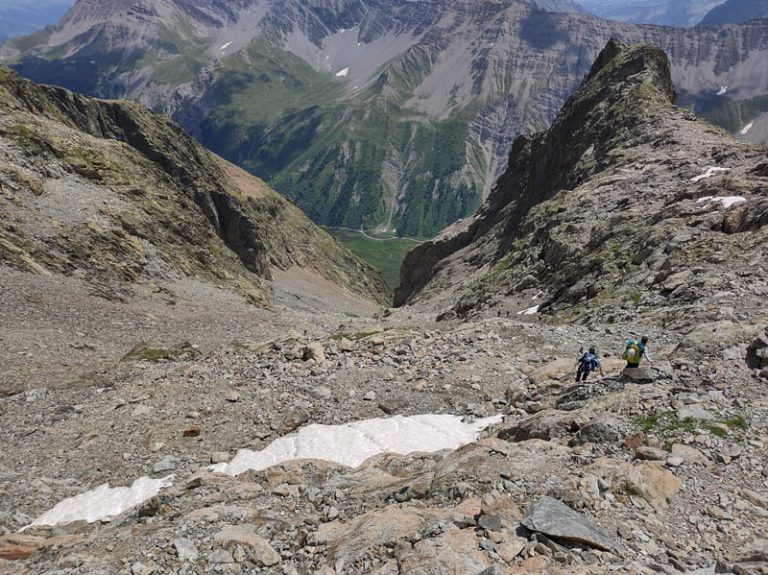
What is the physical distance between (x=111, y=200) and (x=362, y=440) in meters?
61.3

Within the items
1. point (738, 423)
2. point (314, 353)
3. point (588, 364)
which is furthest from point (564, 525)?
point (314, 353)

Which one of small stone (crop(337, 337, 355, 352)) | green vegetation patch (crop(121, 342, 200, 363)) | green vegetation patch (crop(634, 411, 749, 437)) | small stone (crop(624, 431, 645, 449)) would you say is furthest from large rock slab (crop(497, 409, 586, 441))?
green vegetation patch (crop(121, 342, 200, 363))

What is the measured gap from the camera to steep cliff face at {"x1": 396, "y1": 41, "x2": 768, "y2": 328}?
98.5ft

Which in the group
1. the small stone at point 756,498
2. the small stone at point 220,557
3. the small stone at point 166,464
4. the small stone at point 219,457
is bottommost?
the small stone at point 166,464

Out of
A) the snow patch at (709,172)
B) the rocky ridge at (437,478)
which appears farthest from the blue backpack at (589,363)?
the snow patch at (709,172)

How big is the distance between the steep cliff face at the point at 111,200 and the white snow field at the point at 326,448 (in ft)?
124

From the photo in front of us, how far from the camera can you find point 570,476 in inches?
503

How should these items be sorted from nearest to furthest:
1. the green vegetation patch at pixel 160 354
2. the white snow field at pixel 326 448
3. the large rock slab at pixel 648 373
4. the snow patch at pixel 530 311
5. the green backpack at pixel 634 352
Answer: the large rock slab at pixel 648 373, the green backpack at pixel 634 352, the white snow field at pixel 326 448, the green vegetation patch at pixel 160 354, the snow patch at pixel 530 311

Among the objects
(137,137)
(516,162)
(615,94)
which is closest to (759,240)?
(615,94)

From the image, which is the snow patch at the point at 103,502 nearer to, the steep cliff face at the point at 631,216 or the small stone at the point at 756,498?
the small stone at the point at 756,498

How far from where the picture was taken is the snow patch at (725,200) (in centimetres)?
3578

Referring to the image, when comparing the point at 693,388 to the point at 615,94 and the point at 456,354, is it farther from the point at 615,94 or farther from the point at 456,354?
the point at 615,94

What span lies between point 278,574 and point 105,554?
4.38m

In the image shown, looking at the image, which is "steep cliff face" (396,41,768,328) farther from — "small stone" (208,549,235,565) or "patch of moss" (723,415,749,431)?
"small stone" (208,549,235,565)
